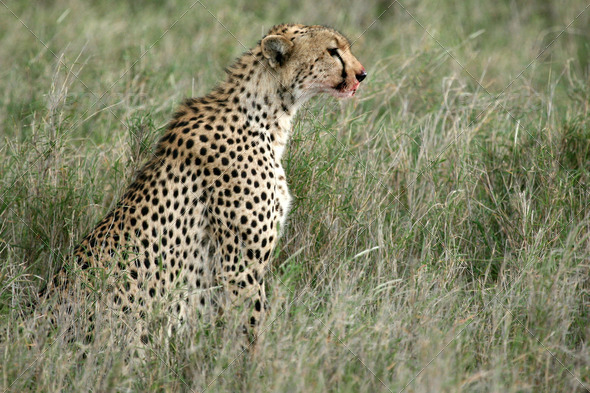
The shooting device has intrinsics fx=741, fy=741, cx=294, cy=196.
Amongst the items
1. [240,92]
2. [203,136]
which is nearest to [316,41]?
[240,92]

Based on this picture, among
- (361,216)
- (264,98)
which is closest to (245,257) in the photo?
(264,98)

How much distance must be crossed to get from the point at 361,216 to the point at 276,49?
99 cm

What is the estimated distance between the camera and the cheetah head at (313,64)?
3338 millimetres

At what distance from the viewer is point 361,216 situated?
12.4 feet

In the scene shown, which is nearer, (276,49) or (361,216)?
(276,49)

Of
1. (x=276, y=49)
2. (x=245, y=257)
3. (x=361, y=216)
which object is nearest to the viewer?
(x=245, y=257)

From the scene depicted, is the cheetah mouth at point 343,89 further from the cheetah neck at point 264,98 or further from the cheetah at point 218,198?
the cheetah neck at point 264,98

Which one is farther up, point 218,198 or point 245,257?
point 218,198

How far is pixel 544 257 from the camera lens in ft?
10.5

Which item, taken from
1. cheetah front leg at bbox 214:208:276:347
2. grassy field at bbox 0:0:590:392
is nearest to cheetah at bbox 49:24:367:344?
cheetah front leg at bbox 214:208:276:347

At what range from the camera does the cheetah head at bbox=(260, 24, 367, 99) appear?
3338 mm

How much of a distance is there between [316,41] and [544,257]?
139 cm

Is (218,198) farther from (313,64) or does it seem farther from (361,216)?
(361,216)

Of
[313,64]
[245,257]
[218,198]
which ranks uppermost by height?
[313,64]
